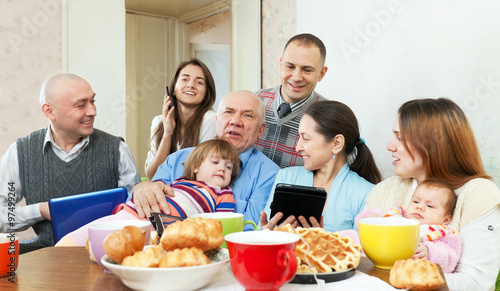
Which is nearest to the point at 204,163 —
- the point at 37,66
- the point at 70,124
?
the point at 70,124

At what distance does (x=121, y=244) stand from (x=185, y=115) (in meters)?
2.15

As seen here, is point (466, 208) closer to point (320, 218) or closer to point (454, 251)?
point (454, 251)

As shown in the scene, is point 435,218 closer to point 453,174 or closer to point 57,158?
point 453,174

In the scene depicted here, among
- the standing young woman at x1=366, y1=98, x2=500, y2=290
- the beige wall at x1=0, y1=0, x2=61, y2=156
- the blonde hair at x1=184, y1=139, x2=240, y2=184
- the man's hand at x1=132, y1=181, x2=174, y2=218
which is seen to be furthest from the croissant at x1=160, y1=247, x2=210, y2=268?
the beige wall at x1=0, y1=0, x2=61, y2=156

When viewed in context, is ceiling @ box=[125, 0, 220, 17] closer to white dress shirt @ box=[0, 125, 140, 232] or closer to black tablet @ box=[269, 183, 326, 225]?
white dress shirt @ box=[0, 125, 140, 232]

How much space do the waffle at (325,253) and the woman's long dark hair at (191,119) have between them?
6.26ft

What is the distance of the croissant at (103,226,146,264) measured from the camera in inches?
31.0

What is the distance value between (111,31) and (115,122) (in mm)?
739

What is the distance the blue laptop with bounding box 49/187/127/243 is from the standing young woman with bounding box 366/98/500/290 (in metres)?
1.02

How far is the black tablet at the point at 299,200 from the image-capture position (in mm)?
1333

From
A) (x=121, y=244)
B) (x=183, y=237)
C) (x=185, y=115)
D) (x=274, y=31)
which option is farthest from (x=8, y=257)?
(x=274, y=31)

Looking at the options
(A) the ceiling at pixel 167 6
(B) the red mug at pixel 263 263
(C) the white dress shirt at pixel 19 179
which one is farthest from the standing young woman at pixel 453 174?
(A) the ceiling at pixel 167 6

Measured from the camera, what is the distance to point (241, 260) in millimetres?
720

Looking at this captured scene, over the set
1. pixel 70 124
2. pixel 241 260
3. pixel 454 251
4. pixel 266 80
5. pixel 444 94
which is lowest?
pixel 454 251
